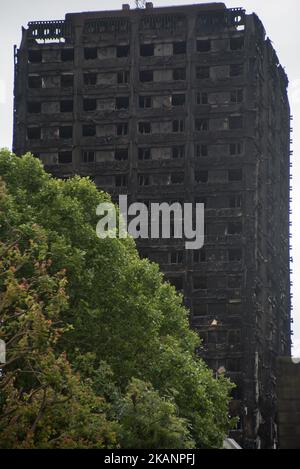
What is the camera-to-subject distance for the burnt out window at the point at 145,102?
390ft

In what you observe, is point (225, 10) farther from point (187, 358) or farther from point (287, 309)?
point (187, 358)

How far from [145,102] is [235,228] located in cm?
1641

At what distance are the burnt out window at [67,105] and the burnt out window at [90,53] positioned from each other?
503 cm

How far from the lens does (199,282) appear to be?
113 m

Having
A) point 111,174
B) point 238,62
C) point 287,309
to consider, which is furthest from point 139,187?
point 287,309

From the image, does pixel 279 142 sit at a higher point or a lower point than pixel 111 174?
higher

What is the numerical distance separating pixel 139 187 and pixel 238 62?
52.4 ft

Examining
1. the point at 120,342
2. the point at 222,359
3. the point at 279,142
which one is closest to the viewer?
the point at 120,342

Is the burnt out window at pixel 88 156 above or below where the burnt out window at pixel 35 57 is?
below

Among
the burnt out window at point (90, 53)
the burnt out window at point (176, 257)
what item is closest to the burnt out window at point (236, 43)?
the burnt out window at point (90, 53)

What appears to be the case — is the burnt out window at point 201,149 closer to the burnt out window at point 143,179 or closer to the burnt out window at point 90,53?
the burnt out window at point 143,179

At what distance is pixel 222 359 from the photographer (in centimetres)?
11000

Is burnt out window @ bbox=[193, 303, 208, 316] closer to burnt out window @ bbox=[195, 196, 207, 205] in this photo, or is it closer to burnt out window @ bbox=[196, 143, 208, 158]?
burnt out window @ bbox=[195, 196, 207, 205]

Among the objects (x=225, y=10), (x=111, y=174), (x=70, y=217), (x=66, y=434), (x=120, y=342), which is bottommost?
(x=66, y=434)
